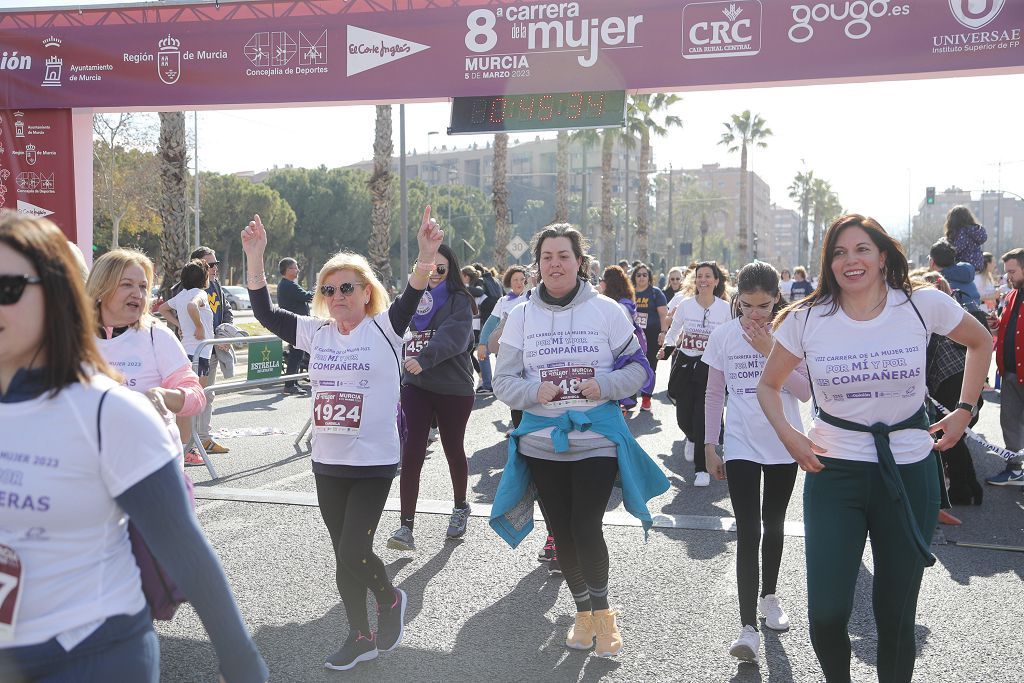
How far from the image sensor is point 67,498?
1.88m

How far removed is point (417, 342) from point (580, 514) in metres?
2.84

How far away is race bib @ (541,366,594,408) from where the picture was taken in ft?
14.7

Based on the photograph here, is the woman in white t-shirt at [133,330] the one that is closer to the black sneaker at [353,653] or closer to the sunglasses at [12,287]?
the black sneaker at [353,653]

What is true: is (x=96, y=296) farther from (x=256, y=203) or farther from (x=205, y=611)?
(x=256, y=203)

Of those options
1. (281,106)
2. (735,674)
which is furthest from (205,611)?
(281,106)

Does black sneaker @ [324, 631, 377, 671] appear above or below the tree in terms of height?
below

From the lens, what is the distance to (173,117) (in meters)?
16.0

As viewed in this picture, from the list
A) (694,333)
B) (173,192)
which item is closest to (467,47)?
(694,333)

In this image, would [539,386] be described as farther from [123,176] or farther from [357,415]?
[123,176]

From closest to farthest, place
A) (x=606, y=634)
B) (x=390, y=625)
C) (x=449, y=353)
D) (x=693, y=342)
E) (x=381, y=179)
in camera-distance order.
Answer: (x=606, y=634) < (x=390, y=625) < (x=449, y=353) < (x=693, y=342) < (x=381, y=179)

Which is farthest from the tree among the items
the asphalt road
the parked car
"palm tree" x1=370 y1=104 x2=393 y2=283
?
the asphalt road

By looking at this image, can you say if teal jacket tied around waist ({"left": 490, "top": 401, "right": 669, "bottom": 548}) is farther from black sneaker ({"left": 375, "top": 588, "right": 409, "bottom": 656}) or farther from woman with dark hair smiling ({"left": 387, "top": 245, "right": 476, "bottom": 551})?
woman with dark hair smiling ({"left": 387, "top": 245, "right": 476, "bottom": 551})

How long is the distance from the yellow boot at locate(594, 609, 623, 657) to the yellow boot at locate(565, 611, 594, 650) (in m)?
0.10

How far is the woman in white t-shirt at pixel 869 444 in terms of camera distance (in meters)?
3.43
